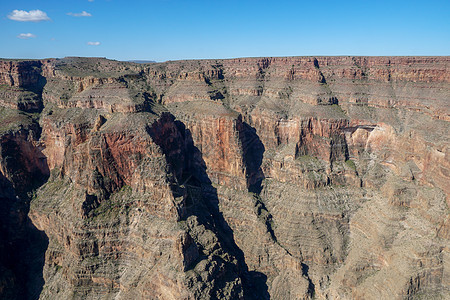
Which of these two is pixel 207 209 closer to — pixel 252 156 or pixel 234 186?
pixel 234 186

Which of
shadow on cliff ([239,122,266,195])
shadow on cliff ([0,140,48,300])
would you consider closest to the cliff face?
shadow on cliff ([0,140,48,300])

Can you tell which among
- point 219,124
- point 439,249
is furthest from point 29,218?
point 439,249

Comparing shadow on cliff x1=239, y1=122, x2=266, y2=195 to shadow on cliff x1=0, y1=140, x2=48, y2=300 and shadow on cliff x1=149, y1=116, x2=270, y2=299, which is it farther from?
shadow on cliff x1=0, y1=140, x2=48, y2=300

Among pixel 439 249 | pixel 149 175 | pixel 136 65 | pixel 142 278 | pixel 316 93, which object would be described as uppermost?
pixel 136 65

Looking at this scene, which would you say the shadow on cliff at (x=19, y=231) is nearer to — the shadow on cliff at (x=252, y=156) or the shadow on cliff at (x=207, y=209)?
the shadow on cliff at (x=207, y=209)

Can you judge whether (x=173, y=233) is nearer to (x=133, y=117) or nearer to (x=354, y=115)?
(x=133, y=117)

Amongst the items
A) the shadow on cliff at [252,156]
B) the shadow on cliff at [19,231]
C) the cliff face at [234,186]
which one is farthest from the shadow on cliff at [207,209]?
the shadow on cliff at [19,231]
